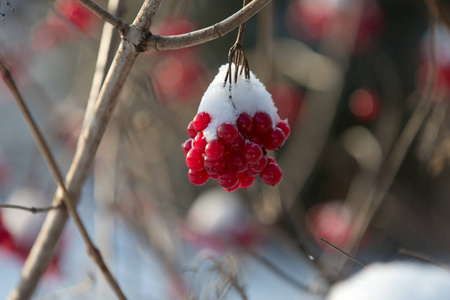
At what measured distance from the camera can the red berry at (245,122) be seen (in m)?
0.80

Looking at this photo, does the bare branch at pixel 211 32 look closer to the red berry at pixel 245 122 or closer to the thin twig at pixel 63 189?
the red berry at pixel 245 122

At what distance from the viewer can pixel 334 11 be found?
2418 mm

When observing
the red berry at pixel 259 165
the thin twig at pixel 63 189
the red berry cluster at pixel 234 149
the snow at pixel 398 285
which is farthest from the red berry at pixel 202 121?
the snow at pixel 398 285

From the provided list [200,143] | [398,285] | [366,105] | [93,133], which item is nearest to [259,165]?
[200,143]

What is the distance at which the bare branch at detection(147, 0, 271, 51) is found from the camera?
701 mm

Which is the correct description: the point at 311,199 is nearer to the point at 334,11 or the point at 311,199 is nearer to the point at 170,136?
the point at 170,136

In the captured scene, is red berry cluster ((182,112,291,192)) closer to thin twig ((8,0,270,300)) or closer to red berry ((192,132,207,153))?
red berry ((192,132,207,153))

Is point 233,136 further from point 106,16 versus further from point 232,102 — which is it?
point 106,16

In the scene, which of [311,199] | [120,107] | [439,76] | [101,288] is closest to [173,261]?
[101,288]

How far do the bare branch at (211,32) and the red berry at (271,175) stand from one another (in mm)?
250

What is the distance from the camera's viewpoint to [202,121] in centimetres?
80

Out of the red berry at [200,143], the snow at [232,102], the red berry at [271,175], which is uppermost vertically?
the snow at [232,102]

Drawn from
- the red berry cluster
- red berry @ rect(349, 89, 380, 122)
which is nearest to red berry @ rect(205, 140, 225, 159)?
the red berry cluster

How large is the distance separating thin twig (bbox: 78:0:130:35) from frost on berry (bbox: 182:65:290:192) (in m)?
0.18
